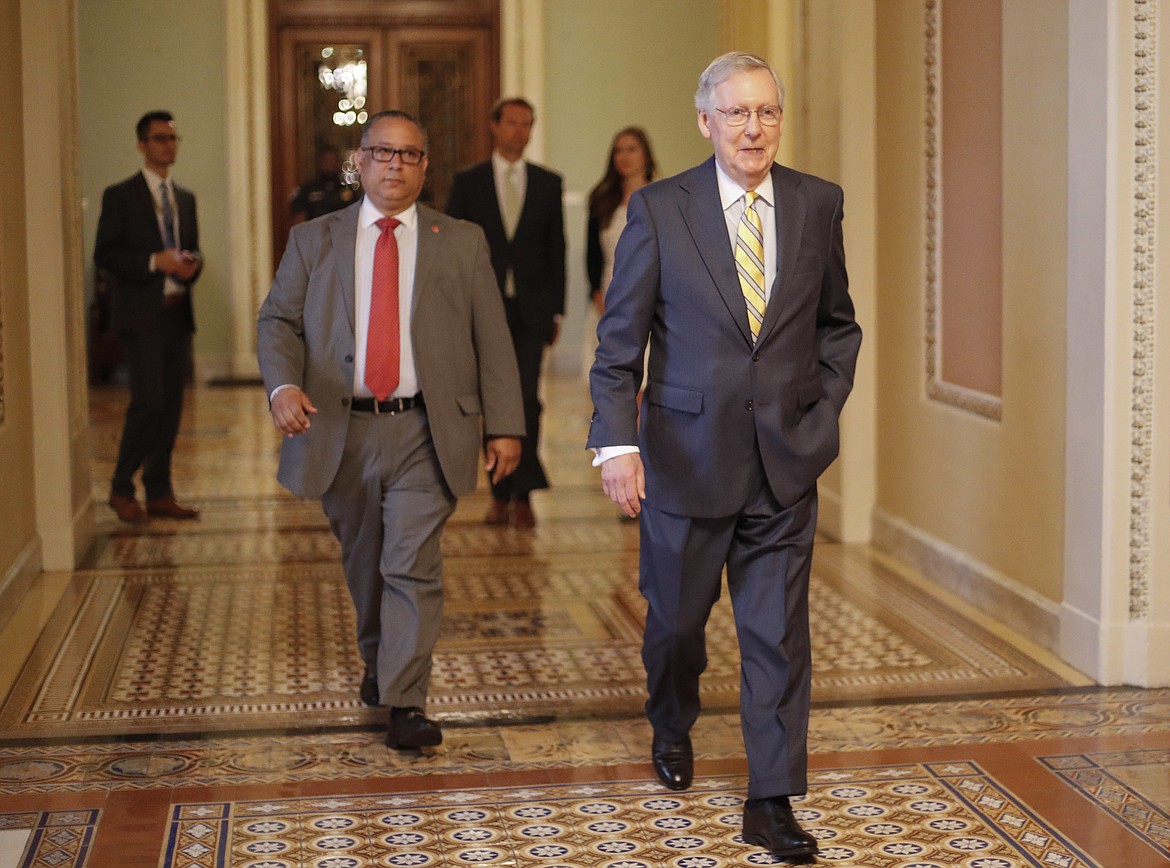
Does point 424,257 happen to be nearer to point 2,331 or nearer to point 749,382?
point 749,382

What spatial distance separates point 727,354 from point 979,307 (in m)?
2.61

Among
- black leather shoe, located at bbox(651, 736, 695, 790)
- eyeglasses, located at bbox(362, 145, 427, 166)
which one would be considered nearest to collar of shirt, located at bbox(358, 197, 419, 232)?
eyeglasses, located at bbox(362, 145, 427, 166)

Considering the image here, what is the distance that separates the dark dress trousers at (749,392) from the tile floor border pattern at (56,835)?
4.94 feet

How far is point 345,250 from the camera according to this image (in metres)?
4.27

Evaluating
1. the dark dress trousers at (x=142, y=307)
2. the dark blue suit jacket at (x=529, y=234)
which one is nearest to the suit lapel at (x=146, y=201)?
the dark dress trousers at (x=142, y=307)

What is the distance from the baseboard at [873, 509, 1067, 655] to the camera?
17.3ft

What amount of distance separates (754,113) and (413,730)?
1923 mm

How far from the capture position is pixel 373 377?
13.9 ft

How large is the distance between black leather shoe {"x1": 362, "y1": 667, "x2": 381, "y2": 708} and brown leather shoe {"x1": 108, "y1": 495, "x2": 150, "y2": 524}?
325cm

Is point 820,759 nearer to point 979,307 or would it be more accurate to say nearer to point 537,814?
point 537,814

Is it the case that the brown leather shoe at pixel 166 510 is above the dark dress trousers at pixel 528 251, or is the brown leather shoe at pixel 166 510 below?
below

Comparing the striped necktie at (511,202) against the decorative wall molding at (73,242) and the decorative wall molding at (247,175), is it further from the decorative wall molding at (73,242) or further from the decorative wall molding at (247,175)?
the decorative wall molding at (247,175)

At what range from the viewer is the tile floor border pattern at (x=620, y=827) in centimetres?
354

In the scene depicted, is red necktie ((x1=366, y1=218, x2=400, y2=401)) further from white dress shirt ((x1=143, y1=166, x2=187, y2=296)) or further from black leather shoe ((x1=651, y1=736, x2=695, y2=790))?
white dress shirt ((x1=143, y1=166, x2=187, y2=296))
